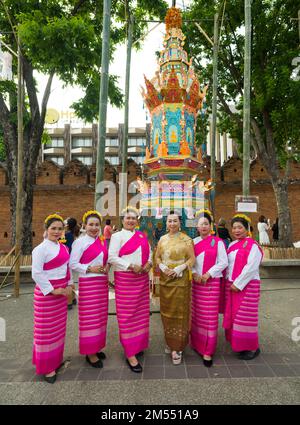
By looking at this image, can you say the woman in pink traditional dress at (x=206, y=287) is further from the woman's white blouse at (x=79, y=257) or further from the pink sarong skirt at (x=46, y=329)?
the pink sarong skirt at (x=46, y=329)

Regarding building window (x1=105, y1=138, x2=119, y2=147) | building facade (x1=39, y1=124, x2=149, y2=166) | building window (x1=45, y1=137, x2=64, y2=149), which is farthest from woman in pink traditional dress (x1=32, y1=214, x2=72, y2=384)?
building window (x1=45, y1=137, x2=64, y2=149)

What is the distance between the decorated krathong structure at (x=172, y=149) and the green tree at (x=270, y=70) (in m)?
4.89

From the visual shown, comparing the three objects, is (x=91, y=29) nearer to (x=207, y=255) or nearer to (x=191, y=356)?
(x=207, y=255)

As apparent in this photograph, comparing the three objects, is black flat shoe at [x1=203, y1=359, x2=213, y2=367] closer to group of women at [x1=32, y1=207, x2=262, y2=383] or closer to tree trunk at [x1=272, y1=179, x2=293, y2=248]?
group of women at [x1=32, y1=207, x2=262, y2=383]

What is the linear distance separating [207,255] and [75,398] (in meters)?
2.22

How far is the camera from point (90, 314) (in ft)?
11.7

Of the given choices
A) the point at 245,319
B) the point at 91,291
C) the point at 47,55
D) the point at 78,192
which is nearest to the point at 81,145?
the point at 78,192

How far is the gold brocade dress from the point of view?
3637 millimetres

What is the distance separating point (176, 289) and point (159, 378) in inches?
40.9

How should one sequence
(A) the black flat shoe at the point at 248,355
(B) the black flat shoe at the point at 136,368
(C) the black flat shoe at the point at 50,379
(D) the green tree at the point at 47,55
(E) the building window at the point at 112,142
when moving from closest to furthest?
(C) the black flat shoe at the point at 50,379, (B) the black flat shoe at the point at 136,368, (A) the black flat shoe at the point at 248,355, (D) the green tree at the point at 47,55, (E) the building window at the point at 112,142

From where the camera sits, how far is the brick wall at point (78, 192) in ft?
52.4

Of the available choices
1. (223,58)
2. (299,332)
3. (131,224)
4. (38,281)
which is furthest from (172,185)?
(223,58)

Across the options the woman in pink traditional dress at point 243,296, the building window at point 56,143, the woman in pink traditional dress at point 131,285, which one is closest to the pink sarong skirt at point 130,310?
the woman in pink traditional dress at point 131,285

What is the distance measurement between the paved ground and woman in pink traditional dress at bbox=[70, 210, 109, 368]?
0.28 m
